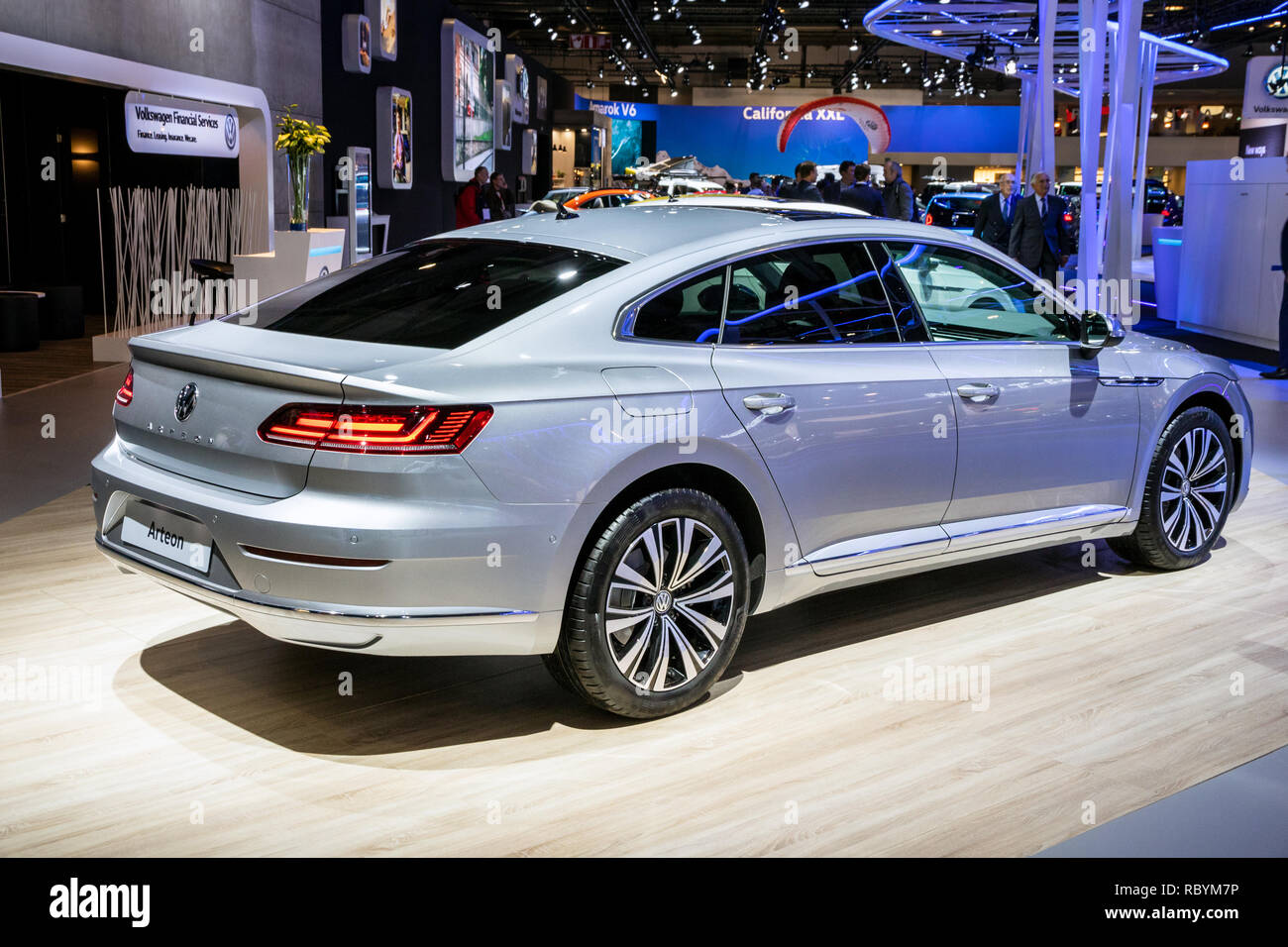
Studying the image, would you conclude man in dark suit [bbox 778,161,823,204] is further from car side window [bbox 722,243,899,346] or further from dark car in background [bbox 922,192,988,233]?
dark car in background [bbox 922,192,988,233]

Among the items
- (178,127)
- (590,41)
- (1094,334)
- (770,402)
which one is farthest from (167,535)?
(590,41)

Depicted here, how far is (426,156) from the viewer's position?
22062mm

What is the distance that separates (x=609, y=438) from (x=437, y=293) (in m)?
0.74

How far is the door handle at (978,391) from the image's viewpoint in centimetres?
411

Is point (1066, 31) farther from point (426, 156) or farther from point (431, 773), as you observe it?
point (431, 773)

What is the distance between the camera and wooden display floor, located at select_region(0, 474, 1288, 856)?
292 cm

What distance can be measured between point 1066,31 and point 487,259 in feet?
75.8

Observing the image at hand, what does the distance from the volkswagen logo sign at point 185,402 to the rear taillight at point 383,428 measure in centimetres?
42

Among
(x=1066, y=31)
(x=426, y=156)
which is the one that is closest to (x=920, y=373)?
(x=426, y=156)

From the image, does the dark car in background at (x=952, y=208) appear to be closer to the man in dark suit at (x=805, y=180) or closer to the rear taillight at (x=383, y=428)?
the man in dark suit at (x=805, y=180)

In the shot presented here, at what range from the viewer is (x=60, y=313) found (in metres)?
12.6

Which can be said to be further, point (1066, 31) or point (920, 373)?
point (1066, 31)
